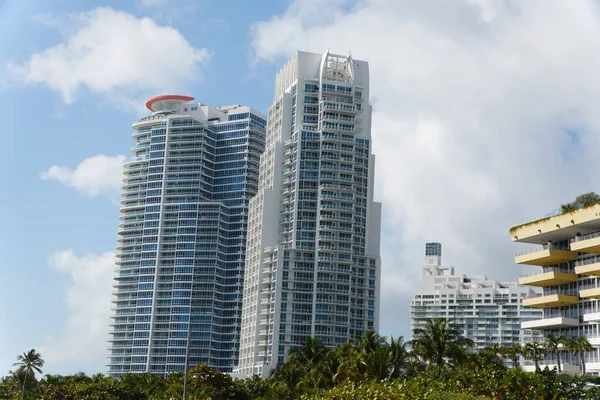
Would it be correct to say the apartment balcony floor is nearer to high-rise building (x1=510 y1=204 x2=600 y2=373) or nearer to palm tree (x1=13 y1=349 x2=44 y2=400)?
high-rise building (x1=510 y1=204 x2=600 y2=373)

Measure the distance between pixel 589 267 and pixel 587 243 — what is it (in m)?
→ 2.62

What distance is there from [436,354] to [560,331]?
17.1m

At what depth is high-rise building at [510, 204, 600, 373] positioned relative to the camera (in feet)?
305

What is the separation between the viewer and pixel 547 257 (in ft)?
324

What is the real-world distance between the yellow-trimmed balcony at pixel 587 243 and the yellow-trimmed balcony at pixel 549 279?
4.12m

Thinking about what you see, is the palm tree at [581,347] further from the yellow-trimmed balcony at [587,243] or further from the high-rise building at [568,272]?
the yellow-trimmed balcony at [587,243]

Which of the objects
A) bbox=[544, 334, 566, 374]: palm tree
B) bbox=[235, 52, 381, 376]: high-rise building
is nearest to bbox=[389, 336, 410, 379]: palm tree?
bbox=[544, 334, 566, 374]: palm tree

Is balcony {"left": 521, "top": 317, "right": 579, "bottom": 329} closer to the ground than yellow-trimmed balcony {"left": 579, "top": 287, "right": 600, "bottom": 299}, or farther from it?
closer to the ground

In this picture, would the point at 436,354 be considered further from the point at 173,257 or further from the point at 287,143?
the point at 173,257

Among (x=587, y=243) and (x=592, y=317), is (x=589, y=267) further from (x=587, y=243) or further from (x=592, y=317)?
(x=592, y=317)

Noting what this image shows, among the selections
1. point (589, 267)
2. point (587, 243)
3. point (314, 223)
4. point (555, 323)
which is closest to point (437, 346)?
point (555, 323)

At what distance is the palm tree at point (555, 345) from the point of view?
9494cm

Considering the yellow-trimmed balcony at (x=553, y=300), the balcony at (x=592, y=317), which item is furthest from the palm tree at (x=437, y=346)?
the balcony at (x=592, y=317)

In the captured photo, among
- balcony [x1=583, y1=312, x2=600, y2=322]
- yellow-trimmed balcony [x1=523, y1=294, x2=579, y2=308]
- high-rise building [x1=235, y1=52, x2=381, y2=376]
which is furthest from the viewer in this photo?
high-rise building [x1=235, y1=52, x2=381, y2=376]
